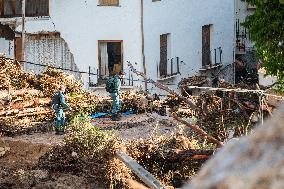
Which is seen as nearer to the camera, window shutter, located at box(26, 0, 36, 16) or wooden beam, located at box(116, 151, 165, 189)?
wooden beam, located at box(116, 151, 165, 189)

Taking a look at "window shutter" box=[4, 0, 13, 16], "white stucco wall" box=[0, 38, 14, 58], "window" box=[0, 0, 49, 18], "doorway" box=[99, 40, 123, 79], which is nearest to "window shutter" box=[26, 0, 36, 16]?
"window" box=[0, 0, 49, 18]

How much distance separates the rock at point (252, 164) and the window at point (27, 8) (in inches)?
977

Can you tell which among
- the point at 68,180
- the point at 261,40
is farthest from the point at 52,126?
the point at 261,40

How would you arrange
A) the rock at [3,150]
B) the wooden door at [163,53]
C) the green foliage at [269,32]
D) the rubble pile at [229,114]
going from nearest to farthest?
the green foliage at [269,32] < the rubble pile at [229,114] < the rock at [3,150] < the wooden door at [163,53]

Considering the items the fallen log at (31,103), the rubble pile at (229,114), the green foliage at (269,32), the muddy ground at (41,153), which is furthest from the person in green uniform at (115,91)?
the green foliage at (269,32)

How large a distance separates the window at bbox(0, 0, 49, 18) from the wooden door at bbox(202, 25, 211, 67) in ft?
31.7

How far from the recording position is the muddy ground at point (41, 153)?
10391 millimetres

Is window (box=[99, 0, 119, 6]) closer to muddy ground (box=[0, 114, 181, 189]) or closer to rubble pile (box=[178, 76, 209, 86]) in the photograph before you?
rubble pile (box=[178, 76, 209, 86])

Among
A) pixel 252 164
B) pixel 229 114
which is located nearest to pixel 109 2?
pixel 229 114

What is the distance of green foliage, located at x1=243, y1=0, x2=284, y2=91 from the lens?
25.9ft

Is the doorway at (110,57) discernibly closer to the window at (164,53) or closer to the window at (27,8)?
the window at (164,53)

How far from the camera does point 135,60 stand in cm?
2473

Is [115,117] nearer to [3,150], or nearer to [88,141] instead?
[3,150]

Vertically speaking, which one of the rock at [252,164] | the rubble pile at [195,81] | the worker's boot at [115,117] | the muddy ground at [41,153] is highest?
the rock at [252,164]
